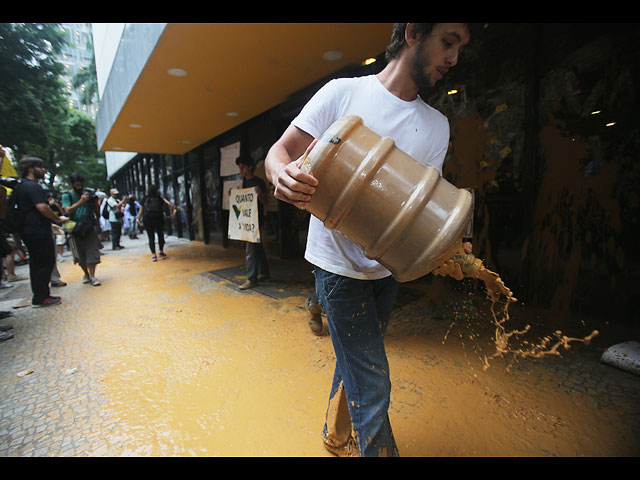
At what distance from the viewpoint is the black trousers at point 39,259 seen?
153 inches

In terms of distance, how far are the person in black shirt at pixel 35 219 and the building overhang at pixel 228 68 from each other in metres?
1.99

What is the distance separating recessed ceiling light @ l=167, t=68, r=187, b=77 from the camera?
4166 millimetres

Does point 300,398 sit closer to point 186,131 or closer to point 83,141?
point 186,131

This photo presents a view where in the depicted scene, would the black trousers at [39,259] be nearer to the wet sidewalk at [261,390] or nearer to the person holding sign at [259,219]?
the wet sidewalk at [261,390]

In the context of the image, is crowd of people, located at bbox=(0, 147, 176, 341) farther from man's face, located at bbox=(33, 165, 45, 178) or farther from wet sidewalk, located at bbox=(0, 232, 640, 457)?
wet sidewalk, located at bbox=(0, 232, 640, 457)

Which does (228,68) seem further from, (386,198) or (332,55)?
(386,198)

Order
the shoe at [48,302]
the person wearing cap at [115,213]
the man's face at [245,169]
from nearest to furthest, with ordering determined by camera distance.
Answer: the shoe at [48,302] < the man's face at [245,169] < the person wearing cap at [115,213]

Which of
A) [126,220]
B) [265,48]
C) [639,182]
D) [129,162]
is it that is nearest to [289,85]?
[265,48]

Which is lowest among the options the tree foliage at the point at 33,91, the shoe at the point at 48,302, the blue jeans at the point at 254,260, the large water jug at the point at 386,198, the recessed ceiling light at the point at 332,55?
the shoe at the point at 48,302

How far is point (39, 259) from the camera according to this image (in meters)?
3.95

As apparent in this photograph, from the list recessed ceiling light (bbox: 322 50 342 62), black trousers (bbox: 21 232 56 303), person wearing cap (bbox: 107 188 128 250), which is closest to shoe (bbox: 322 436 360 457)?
recessed ceiling light (bbox: 322 50 342 62)

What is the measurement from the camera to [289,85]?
5035 millimetres

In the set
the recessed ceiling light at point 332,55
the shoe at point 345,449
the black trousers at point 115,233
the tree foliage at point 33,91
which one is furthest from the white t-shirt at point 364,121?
the tree foliage at point 33,91

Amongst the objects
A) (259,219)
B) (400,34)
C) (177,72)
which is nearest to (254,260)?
(259,219)
